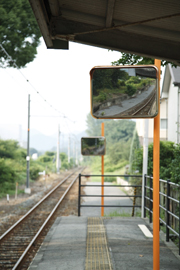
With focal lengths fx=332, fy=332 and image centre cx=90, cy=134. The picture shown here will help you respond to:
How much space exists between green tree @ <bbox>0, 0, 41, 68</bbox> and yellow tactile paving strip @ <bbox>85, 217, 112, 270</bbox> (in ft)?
50.0

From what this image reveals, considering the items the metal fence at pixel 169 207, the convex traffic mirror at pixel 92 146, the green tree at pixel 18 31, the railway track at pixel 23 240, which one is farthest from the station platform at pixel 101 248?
the green tree at pixel 18 31

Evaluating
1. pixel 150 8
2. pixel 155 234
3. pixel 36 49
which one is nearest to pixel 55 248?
pixel 155 234

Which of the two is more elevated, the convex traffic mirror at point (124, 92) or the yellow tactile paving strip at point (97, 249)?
the convex traffic mirror at point (124, 92)

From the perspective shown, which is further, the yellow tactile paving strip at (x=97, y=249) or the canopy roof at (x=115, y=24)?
the yellow tactile paving strip at (x=97, y=249)

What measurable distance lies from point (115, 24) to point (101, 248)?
4277mm

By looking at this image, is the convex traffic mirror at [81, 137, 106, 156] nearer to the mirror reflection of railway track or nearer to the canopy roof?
the canopy roof

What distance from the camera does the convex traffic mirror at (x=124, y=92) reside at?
317 centimetres

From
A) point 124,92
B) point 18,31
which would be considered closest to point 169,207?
point 124,92

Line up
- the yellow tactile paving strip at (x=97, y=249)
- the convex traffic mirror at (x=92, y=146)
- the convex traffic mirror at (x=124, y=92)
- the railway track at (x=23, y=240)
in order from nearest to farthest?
1. the convex traffic mirror at (x=124, y=92)
2. the yellow tactile paving strip at (x=97, y=249)
3. the railway track at (x=23, y=240)
4. the convex traffic mirror at (x=92, y=146)

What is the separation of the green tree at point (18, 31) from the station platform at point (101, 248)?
49.8 ft

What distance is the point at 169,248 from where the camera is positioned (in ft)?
20.8

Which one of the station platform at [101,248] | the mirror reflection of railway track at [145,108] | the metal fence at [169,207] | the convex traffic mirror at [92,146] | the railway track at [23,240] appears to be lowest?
the railway track at [23,240]

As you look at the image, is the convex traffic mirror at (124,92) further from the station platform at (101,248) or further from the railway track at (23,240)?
the railway track at (23,240)

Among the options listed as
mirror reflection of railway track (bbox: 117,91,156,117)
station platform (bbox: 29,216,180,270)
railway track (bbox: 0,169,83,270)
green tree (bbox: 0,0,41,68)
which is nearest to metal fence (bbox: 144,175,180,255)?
station platform (bbox: 29,216,180,270)
